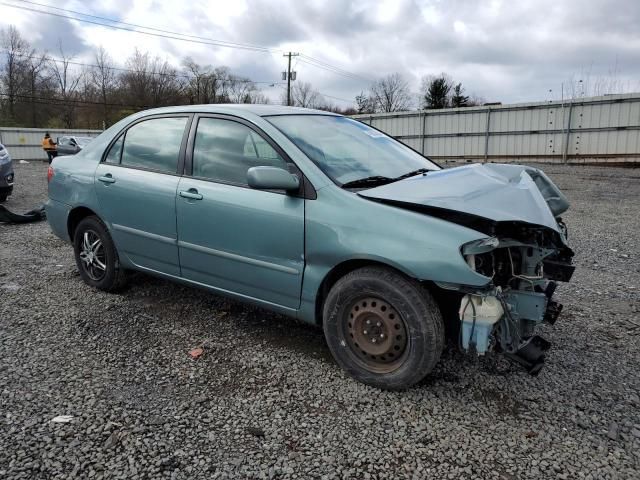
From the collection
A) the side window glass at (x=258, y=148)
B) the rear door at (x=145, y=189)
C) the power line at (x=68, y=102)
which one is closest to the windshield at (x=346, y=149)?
the side window glass at (x=258, y=148)

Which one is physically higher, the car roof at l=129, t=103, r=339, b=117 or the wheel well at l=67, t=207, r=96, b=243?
the car roof at l=129, t=103, r=339, b=117

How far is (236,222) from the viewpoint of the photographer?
10.6 feet

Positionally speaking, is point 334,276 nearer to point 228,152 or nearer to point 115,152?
point 228,152

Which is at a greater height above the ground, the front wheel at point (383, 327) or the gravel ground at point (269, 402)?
the front wheel at point (383, 327)

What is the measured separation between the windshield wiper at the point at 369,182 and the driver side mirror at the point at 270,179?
1.09 feet

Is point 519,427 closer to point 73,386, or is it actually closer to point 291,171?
point 291,171

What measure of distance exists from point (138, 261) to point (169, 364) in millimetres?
1164

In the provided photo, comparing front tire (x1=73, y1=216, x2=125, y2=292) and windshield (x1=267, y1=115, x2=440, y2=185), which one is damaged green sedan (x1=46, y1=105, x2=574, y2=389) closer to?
windshield (x1=267, y1=115, x2=440, y2=185)

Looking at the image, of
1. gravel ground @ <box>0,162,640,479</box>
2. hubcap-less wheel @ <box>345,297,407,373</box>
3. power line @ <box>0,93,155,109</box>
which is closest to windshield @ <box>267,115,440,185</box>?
hubcap-less wheel @ <box>345,297,407,373</box>

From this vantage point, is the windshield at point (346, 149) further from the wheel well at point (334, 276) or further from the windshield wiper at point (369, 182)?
the wheel well at point (334, 276)

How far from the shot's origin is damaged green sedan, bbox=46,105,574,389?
2.60 m

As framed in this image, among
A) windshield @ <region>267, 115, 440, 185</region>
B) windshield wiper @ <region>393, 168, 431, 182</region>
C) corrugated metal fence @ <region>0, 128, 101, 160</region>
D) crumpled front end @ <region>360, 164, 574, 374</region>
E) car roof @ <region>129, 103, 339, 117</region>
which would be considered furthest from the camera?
corrugated metal fence @ <region>0, 128, 101, 160</region>

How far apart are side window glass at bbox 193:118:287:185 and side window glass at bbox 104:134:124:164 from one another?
954 mm

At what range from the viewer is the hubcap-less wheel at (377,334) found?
2.74 meters
